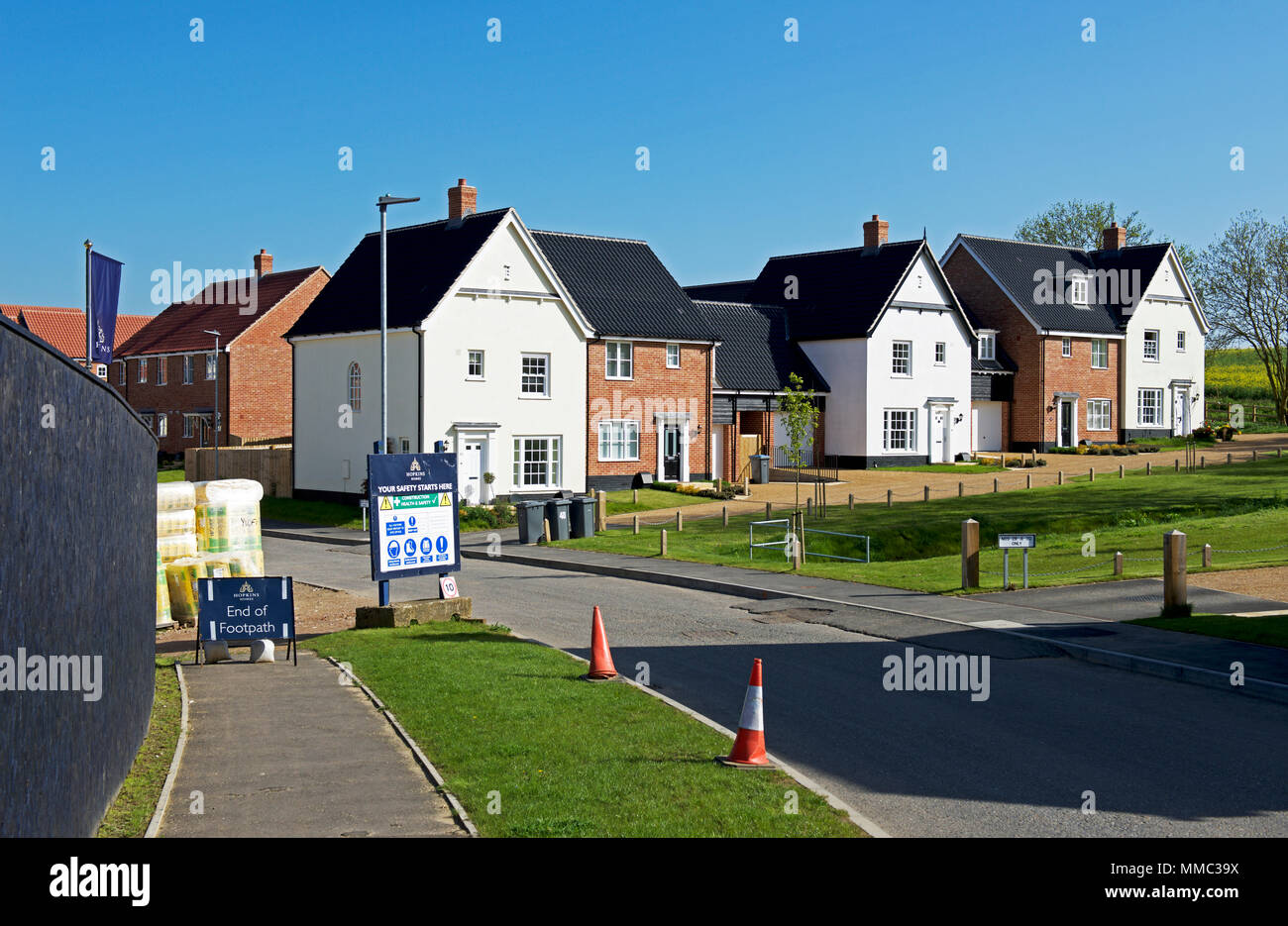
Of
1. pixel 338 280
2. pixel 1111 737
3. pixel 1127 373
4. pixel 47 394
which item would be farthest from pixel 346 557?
pixel 1127 373

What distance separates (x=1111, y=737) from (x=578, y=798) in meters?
5.37

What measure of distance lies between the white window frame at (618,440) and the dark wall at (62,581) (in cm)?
3560

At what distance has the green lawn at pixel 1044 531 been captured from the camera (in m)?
24.5

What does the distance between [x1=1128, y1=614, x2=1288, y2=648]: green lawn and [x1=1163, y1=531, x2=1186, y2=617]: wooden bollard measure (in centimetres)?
27

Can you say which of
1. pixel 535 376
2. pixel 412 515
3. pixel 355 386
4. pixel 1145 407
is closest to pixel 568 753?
pixel 412 515

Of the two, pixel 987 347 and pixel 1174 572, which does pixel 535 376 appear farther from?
pixel 1174 572

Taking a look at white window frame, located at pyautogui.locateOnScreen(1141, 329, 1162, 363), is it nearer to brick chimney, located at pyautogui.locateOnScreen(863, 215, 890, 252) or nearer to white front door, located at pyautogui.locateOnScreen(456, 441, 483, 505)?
brick chimney, located at pyautogui.locateOnScreen(863, 215, 890, 252)

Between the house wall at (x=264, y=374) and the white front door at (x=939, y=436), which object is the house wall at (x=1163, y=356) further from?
the house wall at (x=264, y=374)

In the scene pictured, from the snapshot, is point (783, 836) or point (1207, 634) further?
point (1207, 634)

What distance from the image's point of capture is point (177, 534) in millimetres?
19234

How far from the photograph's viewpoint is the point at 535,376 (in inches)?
1721
